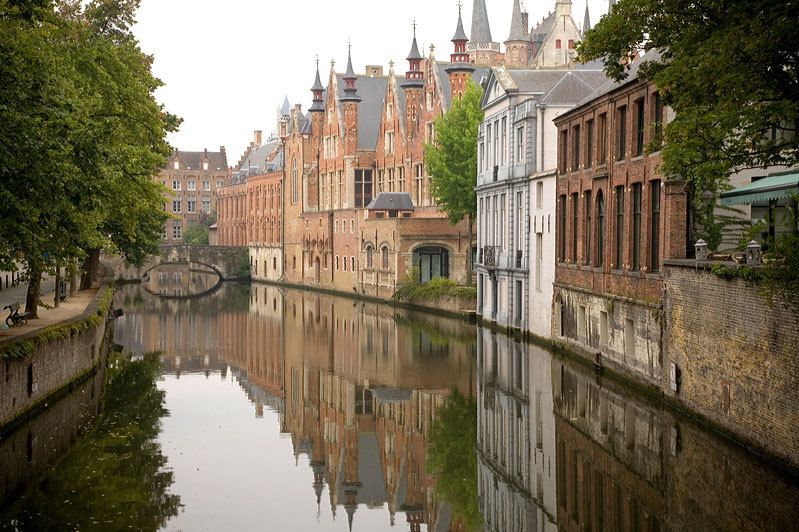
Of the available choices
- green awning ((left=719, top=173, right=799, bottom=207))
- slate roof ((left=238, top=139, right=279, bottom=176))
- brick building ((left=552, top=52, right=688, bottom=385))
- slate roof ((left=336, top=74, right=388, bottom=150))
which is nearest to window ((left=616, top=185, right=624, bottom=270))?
brick building ((left=552, top=52, right=688, bottom=385))

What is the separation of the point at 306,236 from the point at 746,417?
64.4 meters

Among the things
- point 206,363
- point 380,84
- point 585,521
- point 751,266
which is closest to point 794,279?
point 751,266

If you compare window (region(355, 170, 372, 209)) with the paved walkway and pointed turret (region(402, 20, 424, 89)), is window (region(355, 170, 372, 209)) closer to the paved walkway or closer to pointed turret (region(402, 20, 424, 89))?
pointed turret (region(402, 20, 424, 89))

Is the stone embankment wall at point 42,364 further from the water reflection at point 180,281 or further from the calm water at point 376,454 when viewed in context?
the water reflection at point 180,281

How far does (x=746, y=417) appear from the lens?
19.0m

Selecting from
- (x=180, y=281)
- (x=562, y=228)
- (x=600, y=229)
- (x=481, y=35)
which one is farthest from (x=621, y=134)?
(x=180, y=281)

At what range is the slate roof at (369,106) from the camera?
7712 centimetres

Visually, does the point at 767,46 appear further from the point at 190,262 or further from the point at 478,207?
the point at 190,262

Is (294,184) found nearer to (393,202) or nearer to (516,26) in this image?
(393,202)

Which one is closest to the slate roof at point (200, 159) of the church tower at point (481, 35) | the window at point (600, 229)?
the church tower at point (481, 35)

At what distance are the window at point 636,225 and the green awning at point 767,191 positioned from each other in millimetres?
4966

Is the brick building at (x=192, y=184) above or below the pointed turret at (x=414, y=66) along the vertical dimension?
below

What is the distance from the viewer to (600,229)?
3272 centimetres

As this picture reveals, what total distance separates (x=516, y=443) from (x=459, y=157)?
3374 cm
